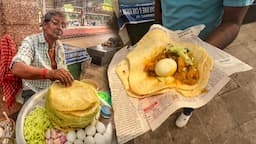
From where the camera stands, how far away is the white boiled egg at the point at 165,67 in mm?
666

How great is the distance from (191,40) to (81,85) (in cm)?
27

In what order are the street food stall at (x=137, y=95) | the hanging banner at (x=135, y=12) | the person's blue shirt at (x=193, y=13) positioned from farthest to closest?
the hanging banner at (x=135, y=12)
the person's blue shirt at (x=193, y=13)
the street food stall at (x=137, y=95)

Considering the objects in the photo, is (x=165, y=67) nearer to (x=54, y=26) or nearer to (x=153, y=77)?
(x=153, y=77)

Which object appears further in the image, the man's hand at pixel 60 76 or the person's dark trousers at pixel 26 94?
the person's dark trousers at pixel 26 94

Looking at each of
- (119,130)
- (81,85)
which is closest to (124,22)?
(81,85)

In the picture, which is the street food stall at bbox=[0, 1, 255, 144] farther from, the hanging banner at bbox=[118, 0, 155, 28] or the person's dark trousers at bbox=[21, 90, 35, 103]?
the hanging banner at bbox=[118, 0, 155, 28]

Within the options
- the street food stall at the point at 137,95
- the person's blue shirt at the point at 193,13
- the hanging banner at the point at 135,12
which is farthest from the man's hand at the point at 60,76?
the hanging banner at the point at 135,12

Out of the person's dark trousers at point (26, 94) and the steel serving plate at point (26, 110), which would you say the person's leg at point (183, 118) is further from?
the person's dark trousers at point (26, 94)

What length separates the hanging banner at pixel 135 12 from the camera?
3.93 feet

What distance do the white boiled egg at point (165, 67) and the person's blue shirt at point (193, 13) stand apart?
0.18m

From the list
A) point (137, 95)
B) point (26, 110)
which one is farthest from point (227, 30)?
point (26, 110)

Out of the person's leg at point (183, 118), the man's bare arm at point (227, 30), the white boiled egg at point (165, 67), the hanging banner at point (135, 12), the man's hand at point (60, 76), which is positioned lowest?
the person's leg at point (183, 118)

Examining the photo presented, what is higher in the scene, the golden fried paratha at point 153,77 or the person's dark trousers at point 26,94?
the golden fried paratha at point 153,77

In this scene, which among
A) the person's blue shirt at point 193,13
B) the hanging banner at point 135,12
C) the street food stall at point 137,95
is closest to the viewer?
the street food stall at point 137,95
